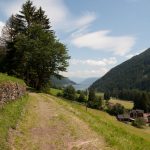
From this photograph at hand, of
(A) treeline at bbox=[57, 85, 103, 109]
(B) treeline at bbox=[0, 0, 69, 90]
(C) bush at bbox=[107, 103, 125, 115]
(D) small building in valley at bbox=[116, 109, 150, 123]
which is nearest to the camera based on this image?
(B) treeline at bbox=[0, 0, 69, 90]

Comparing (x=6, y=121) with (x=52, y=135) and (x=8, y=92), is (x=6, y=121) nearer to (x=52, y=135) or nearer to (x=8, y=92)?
(x=52, y=135)

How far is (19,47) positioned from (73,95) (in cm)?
7461

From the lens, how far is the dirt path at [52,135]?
60.6ft

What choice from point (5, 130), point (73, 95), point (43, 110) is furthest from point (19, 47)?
point (73, 95)

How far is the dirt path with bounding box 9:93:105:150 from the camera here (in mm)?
18469

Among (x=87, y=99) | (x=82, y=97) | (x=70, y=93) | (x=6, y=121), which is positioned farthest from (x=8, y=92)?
(x=87, y=99)

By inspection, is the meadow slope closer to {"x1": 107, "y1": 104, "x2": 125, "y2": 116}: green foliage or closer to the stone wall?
the stone wall

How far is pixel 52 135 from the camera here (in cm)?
2086

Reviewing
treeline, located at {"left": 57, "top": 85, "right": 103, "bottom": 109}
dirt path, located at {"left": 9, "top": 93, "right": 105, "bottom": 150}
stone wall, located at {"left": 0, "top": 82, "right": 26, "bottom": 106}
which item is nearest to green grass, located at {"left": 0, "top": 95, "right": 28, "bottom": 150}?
dirt path, located at {"left": 9, "top": 93, "right": 105, "bottom": 150}

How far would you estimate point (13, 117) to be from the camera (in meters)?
22.2

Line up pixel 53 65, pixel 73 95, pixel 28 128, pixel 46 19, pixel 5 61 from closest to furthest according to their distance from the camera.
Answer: pixel 28 128, pixel 53 65, pixel 5 61, pixel 46 19, pixel 73 95

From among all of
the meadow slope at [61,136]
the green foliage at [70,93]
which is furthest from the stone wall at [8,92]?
the green foliage at [70,93]

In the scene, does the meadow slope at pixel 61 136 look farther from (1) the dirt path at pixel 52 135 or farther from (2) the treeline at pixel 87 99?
(2) the treeline at pixel 87 99

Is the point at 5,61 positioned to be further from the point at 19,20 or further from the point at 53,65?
the point at 53,65
